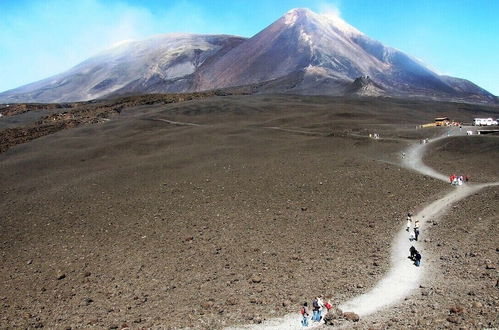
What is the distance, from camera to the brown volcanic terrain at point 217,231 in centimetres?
1839

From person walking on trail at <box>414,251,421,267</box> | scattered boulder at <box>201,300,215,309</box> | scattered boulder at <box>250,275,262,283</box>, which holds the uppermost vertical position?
person walking on trail at <box>414,251,421,267</box>

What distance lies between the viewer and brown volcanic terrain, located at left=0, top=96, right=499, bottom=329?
724 inches

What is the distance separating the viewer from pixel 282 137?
57.5 m

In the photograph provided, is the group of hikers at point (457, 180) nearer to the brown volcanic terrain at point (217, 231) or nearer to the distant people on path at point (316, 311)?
the brown volcanic terrain at point (217, 231)

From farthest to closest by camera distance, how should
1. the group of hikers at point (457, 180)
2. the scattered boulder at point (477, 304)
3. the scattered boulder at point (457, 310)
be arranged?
1. the group of hikers at point (457, 180)
2. the scattered boulder at point (477, 304)
3. the scattered boulder at point (457, 310)

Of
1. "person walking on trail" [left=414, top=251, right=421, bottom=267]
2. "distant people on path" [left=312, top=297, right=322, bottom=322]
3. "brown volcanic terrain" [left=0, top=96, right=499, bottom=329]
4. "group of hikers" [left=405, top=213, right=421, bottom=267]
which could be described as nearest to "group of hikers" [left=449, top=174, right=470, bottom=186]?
"brown volcanic terrain" [left=0, top=96, right=499, bottom=329]

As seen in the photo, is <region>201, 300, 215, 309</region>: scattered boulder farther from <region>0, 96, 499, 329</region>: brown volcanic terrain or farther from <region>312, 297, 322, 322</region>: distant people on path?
<region>312, 297, 322, 322</region>: distant people on path

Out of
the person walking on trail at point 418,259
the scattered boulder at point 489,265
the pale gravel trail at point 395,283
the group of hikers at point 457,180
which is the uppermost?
the group of hikers at point 457,180

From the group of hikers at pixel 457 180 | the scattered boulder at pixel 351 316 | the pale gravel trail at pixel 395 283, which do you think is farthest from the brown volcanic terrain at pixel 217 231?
the group of hikers at pixel 457 180

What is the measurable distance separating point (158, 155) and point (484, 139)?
33535 mm

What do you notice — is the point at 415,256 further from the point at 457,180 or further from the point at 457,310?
the point at 457,180

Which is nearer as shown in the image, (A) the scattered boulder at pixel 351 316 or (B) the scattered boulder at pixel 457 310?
(B) the scattered boulder at pixel 457 310

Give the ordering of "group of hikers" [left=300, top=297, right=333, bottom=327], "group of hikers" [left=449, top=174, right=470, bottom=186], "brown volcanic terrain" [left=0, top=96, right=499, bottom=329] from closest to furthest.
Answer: "group of hikers" [left=300, top=297, right=333, bottom=327]
"brown volcanic terrain" [left=0, top=96, right=499, bottom=329]
"group of hikers" [left=449, top=174, right=470, bottom=186]

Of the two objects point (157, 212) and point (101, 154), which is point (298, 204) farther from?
point (101, 154)
